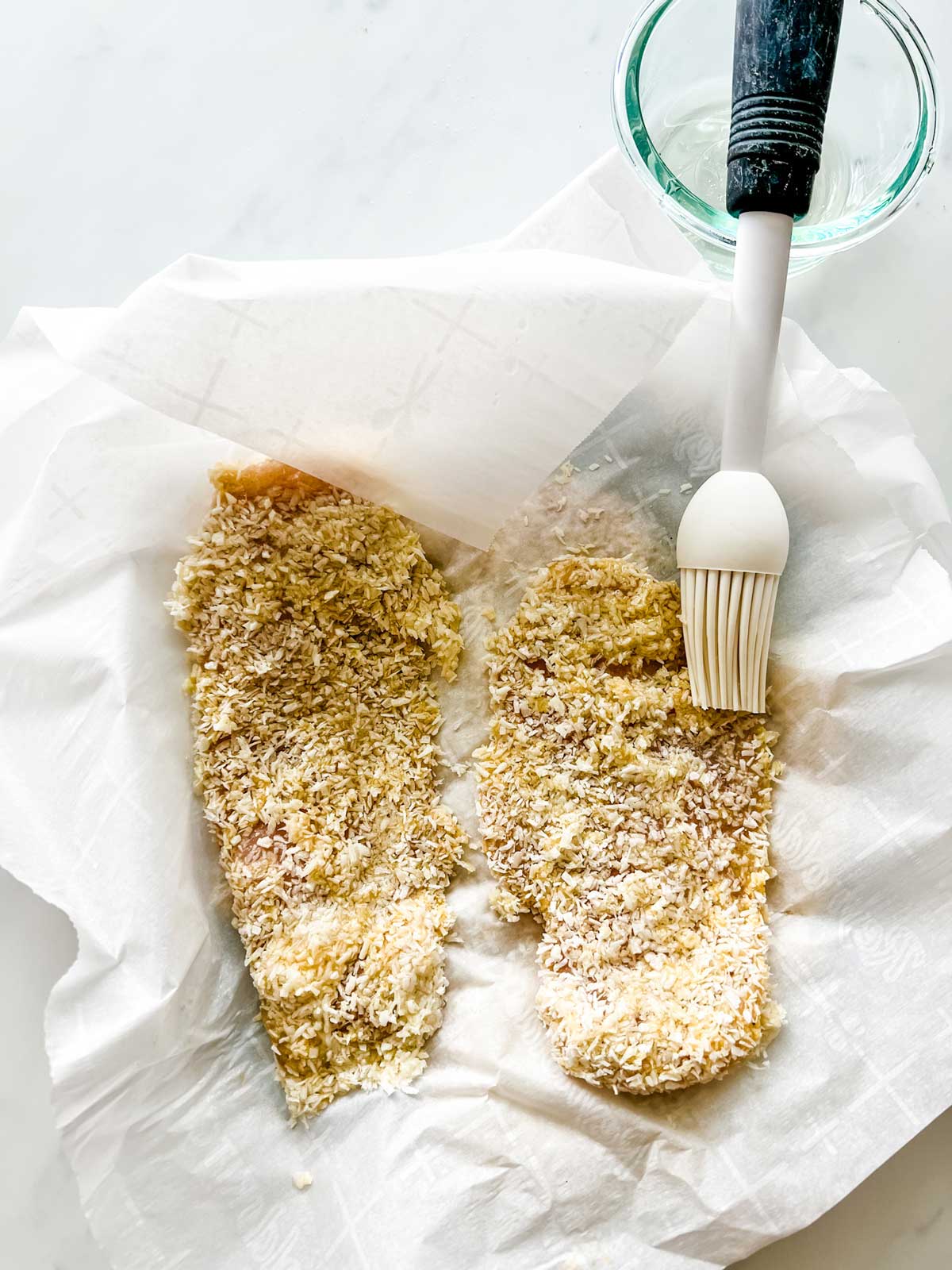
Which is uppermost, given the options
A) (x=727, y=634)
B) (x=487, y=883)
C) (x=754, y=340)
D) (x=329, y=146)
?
(x=329, y=146)

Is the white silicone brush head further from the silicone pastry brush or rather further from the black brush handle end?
the black brush handle end

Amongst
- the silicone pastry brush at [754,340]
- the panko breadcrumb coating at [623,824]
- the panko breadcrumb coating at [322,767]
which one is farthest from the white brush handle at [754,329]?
the panko breadcrumb coating at [322,767]

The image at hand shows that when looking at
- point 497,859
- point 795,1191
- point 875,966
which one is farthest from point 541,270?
point 795,1191

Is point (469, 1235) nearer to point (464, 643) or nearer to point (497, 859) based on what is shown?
point (497, 859)

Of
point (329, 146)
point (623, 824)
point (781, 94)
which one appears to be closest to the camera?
point (781, 94)

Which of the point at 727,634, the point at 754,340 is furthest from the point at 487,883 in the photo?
the point at 754,340

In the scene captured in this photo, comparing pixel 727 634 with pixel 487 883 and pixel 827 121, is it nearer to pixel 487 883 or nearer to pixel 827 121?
pixel 487 883

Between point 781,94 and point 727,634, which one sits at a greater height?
point 781,94

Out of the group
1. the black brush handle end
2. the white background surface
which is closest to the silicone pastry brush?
the black brush handle end
